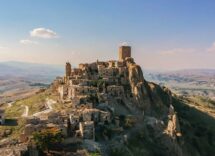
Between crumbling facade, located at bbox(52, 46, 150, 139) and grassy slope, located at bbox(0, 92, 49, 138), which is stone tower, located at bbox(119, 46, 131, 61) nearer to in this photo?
crumbling facade, located at bbox(52, 46, 150, 139)

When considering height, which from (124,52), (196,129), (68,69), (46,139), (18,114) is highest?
(124,52)

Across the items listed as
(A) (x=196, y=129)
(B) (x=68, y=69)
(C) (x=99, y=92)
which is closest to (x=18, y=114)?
(C) (x=99, y=92)

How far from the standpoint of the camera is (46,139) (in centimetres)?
4600

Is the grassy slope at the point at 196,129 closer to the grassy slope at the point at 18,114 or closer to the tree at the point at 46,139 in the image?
the grassy slope at the point at 18,114

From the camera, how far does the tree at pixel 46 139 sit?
45.5m

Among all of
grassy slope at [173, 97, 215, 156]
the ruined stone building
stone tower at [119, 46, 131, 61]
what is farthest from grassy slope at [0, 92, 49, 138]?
grassy slope at [173, 97, 215, 156]

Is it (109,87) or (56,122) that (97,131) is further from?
(109,87)

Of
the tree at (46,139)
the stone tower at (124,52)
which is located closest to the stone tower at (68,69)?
the stone tower at (124,52)

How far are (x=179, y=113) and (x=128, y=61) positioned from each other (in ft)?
65.9

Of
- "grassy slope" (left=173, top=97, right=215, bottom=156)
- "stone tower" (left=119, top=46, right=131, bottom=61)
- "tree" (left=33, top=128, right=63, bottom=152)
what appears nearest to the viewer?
"tree" (left=33, top=128, right=63, bottom=152)

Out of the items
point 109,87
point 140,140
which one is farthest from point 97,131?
point 109,87

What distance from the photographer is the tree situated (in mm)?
45531

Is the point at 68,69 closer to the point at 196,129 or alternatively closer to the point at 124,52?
the point at 124,52

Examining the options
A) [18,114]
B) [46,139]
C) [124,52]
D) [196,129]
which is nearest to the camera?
[46,139]
